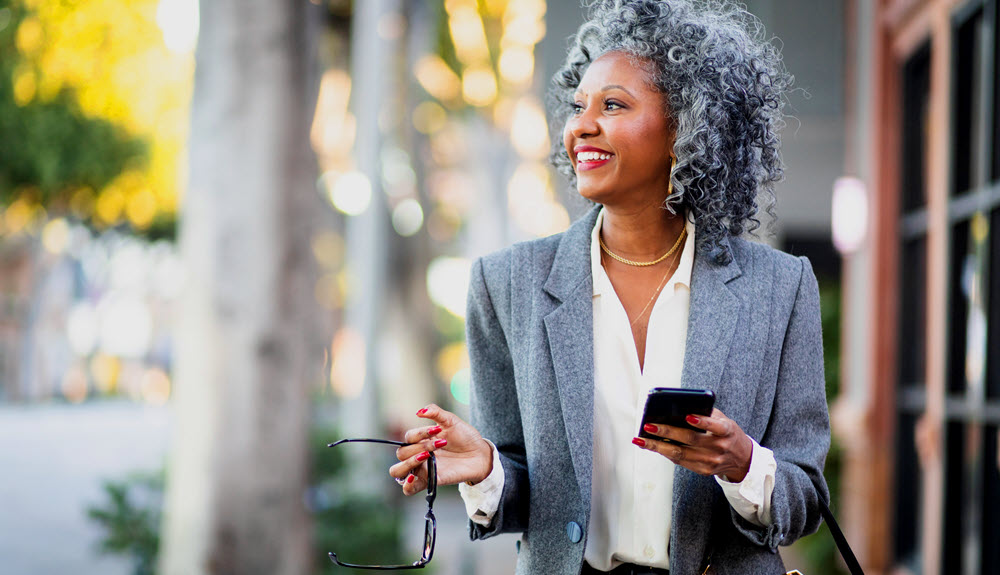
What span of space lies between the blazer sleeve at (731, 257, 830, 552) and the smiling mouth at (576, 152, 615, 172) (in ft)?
1.70

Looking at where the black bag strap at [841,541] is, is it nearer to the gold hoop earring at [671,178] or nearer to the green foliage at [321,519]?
the gold hoop earring at [671,178]

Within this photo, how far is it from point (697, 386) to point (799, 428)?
267mm

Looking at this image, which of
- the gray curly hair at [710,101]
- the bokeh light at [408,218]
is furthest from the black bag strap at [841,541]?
the bokeh light at [408,218]

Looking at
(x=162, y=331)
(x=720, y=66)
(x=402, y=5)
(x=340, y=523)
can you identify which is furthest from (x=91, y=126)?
(x=162, y=331)

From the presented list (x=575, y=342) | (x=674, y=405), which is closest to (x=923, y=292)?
(x=575, y=342)

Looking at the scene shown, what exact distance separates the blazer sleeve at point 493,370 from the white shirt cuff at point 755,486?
51 cm

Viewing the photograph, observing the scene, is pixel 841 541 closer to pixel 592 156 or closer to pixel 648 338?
pixel 648 338

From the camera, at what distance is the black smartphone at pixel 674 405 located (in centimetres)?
182

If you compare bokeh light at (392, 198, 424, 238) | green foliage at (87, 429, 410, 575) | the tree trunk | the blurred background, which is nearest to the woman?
the blurred background

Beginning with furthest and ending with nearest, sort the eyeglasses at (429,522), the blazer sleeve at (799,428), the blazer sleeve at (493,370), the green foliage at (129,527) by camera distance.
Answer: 1. the green foliage at (129,527)
2. the blazer sleeve at (493,370)
3. the blazer sleeve at (799,428)
4. the eyeglasses at (429,522)

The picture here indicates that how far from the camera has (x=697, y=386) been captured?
7.00ft

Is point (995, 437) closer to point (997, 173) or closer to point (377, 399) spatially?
point (997, 173)

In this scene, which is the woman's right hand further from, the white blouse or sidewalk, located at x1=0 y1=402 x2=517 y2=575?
sidewalk, located at x1=0 y1=402 x2=517 y2=575

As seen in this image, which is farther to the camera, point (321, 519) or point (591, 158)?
point (321, 519)
